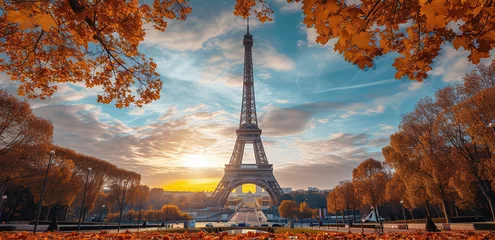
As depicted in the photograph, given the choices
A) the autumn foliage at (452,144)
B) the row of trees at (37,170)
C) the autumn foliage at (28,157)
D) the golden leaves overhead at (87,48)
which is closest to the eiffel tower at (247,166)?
the row of trees at (37,170)

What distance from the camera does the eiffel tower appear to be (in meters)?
69.6

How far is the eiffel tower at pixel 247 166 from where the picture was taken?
69625mm

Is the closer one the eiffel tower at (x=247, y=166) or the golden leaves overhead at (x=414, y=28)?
the golden leaves overhead at (x=414, y=28)

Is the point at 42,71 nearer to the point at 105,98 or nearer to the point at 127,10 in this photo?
the point at 105,98

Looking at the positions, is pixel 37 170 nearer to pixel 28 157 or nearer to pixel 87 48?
pixel 28 157

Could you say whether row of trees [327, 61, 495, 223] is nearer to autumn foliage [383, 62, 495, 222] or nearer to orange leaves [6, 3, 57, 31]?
autumn foliage [383, 62, 495, 222]

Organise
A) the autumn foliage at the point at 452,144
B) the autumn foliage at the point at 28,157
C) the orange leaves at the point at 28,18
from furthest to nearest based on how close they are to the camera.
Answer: the autumn foliage at the point at 28,157 → the autumn foliage at the point at 452,144 → the orange leaves at the point at 28,18

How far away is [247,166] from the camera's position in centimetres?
7300

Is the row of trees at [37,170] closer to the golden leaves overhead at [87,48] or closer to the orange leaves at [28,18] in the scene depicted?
the golden leaves overhead at [87,48]

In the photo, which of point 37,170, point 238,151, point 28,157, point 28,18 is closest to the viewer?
point 28,18

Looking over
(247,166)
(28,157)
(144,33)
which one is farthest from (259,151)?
(144,33)

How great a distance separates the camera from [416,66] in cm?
403

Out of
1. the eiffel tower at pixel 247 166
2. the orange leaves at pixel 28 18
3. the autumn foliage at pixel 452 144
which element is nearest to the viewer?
the orange leaves at pixel 28 18

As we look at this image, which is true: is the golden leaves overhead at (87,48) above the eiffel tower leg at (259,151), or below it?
below
